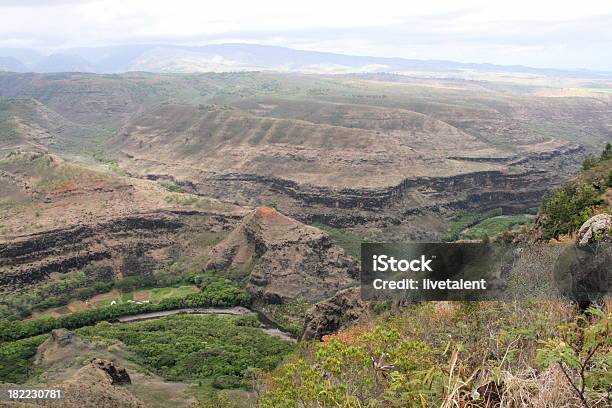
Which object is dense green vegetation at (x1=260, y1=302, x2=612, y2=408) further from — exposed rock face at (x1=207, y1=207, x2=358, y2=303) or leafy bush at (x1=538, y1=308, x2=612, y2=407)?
exposed rock face at (x1=207, y1=207, x2=358, y2=303)

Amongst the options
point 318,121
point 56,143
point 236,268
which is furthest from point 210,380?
point 56,143

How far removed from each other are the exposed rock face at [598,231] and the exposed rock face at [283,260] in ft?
192

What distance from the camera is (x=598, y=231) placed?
17125 mm

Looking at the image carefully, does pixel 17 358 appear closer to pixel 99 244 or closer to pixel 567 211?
pixel 99 244

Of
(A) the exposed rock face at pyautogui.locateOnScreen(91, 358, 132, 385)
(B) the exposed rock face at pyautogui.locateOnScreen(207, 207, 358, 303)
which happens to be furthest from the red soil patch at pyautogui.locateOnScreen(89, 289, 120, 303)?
(A) the exposed rock face at pyautogui.locateOnScreen(91, 358, 132, 385)

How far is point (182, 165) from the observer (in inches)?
5856

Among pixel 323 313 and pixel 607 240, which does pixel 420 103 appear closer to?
pixel 323 313

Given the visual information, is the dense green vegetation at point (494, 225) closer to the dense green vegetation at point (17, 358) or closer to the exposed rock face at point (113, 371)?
the exposed rock face at point (113, 371)

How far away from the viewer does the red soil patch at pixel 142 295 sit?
262ft

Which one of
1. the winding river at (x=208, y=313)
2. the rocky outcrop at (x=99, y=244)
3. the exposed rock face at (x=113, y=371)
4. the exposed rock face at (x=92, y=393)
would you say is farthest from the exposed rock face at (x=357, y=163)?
the exposed rock face at (x=92, y=393)

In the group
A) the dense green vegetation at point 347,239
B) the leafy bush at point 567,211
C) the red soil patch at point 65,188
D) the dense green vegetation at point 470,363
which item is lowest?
the dense green vegetation at point 347,239

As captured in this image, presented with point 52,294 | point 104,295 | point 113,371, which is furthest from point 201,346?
point 52,294

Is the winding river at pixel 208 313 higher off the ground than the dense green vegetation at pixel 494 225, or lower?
lower

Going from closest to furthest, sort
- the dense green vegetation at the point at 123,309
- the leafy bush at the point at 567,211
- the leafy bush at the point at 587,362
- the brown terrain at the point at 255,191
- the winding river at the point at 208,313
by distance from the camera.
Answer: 1. the leafy bush at the point at 587,362
2. the leafy bush at the point at 567,211
3. the dense green vegetation at the point at 123,309
4. the winding river at the point at 208,313
5. the brown terrain at the point at 255,191
